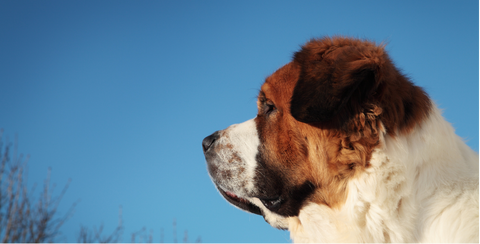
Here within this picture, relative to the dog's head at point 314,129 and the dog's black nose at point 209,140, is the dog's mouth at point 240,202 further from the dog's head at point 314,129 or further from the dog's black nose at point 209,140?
the dog's black nose at point 209,140

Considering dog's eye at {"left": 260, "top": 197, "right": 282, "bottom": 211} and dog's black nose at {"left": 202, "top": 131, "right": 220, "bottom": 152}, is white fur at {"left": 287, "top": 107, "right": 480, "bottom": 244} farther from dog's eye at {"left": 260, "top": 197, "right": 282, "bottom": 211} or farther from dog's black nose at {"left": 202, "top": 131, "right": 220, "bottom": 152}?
dog's black nose at {"left": 202, "top": 131, "right": 220, "bottom": 152}

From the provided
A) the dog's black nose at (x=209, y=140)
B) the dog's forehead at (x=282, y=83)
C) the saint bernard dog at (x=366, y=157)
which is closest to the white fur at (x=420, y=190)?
the saint bernard dog at (x=366, y=157)

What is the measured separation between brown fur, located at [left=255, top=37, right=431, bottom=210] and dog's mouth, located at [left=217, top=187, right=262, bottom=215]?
46 cm

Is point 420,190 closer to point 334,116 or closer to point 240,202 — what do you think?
point 334,116

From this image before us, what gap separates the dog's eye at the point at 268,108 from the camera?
2.83 meters

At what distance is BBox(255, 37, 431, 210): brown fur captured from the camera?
220 centimetres

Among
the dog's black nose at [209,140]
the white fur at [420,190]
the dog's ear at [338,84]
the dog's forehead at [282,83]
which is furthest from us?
the dog's black nose at [209,140]

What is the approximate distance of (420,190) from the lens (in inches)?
84.0

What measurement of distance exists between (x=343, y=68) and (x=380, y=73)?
228 millimetres

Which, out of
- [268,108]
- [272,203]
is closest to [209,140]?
[268,108]

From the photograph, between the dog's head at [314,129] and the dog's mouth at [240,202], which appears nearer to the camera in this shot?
the dog's head at [314,129]

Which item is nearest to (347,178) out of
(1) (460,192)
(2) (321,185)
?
(2) (321,185)

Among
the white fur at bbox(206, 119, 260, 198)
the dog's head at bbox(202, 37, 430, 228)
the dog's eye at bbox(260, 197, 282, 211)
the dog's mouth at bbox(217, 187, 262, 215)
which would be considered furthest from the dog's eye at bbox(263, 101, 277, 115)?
the dog's mouth at bbox(217, 187, 262, 215)

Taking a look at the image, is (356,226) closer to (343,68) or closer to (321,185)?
(321,185)
